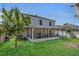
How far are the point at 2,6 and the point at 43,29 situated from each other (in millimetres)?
533

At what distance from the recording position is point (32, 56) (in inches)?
144

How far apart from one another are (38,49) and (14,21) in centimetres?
42

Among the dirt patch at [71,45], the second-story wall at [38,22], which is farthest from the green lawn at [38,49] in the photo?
the second-story wall at [38,22]

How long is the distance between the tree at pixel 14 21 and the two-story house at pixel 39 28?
57 millimetres

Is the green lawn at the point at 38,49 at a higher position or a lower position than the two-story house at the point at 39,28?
lower

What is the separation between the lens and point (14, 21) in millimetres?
3668

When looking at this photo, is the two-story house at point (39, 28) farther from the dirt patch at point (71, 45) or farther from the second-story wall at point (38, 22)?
the dirt patch at point (71, 45)

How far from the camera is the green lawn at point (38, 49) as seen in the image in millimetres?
3662

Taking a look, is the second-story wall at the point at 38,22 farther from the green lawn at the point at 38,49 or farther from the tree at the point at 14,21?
the green lawn at the point at 38,49

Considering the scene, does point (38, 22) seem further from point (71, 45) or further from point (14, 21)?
point (71, 45)

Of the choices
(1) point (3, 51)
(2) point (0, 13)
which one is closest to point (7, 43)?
(1) point (3, 51)

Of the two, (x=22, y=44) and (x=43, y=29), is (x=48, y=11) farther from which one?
(x=22, y=44)

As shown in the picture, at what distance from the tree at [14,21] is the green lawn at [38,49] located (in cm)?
12

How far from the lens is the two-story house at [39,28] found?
3678 mm
